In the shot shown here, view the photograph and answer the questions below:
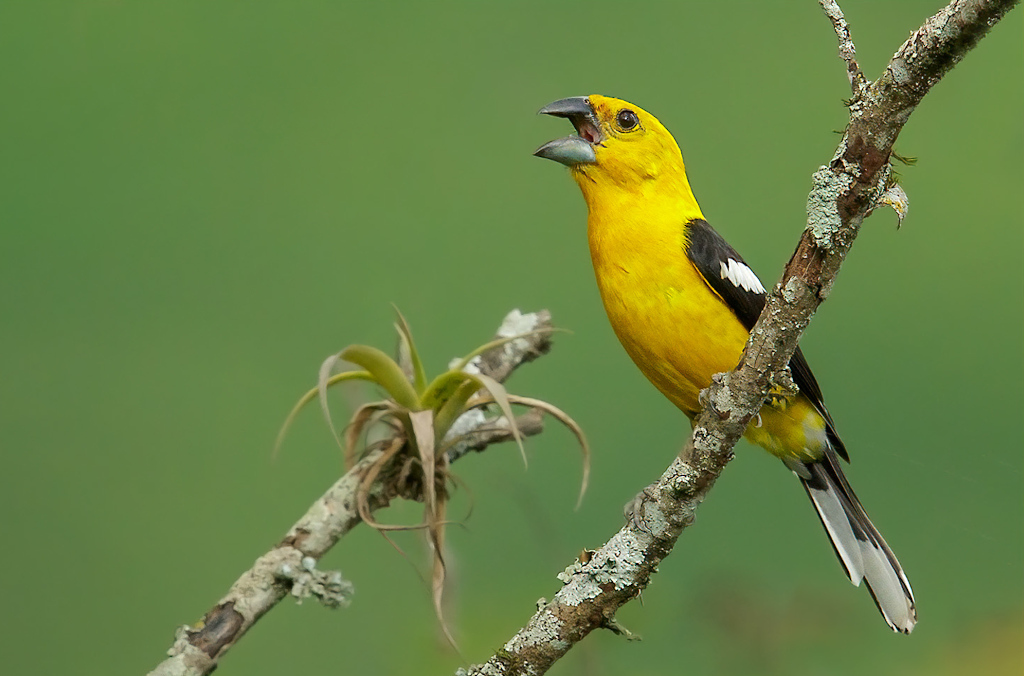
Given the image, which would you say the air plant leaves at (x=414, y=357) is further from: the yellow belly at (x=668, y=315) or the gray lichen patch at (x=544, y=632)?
the gray lichen patch at (x=544, y=632)

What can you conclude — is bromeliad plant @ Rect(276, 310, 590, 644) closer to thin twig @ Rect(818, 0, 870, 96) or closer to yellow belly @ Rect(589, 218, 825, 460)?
yellow belly @ Rect(589, 218, 825, 460)

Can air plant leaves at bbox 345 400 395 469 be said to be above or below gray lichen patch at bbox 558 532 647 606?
above

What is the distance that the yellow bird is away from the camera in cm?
182

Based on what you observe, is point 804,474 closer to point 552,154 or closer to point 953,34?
point 552,154

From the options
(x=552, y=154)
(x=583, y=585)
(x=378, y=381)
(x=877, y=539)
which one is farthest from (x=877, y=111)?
(x=877, y=539)

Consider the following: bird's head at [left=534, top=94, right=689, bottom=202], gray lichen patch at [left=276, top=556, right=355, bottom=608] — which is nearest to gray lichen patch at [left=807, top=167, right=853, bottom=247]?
bird's head at [left=534, top=94, right=689, bottom=202]

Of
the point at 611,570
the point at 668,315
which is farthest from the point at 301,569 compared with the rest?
the point at 668,315

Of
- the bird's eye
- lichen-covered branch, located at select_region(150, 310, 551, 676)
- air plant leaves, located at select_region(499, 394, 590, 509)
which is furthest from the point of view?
the bird's eye

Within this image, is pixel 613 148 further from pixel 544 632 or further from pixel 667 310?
pixel 544 632

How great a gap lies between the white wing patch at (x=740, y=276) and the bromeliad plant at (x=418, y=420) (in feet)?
1.32

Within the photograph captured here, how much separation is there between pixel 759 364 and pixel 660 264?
60cm

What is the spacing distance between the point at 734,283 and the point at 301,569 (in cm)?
105

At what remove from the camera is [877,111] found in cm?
106

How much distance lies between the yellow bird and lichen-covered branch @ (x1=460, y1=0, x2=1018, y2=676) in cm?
42
